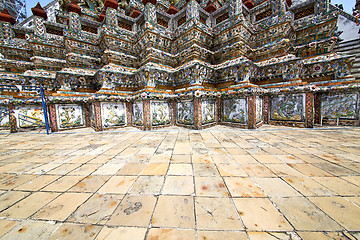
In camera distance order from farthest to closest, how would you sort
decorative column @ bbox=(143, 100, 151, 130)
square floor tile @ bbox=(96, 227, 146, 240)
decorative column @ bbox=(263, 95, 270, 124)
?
decorative column @ bbox=(263, 95, 270, 124) → decorative column @ bbox=(143, 100, 151, 130) → square floor tile @ bbox=(96, 227, 146, 240)

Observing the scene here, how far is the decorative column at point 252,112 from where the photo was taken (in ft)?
20.8

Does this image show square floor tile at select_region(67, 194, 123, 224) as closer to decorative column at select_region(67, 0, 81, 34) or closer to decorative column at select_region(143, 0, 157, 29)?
decorative column at select_region(143, 0, 157, 29)

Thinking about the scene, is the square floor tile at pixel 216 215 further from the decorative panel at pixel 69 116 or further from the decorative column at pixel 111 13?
the decorative column at pixel 111 13

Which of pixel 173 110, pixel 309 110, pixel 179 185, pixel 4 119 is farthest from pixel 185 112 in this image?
pixel 4 119

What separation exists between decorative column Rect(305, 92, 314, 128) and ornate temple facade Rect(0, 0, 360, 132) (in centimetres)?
4

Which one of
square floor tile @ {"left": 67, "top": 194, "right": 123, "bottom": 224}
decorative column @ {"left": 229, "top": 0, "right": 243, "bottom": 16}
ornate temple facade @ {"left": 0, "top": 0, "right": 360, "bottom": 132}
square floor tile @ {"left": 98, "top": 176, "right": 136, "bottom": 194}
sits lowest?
square floor tile @ {"left": 67, "top": 194, "right": 123, "bottom": 224}

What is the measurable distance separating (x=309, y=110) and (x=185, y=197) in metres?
7.99

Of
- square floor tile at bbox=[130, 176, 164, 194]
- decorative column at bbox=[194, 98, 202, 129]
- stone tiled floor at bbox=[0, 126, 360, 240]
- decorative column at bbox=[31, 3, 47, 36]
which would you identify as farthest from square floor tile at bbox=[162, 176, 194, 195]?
decorative column at bbox=[31, 3, 47, 36]

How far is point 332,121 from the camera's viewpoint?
6.86 meters

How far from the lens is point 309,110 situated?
6195 mm

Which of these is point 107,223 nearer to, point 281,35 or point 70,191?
point 70,191

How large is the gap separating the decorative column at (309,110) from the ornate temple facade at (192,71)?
0.04 metres

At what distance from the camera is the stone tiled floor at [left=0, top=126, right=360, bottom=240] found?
1.29m

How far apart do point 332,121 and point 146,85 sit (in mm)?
10661
